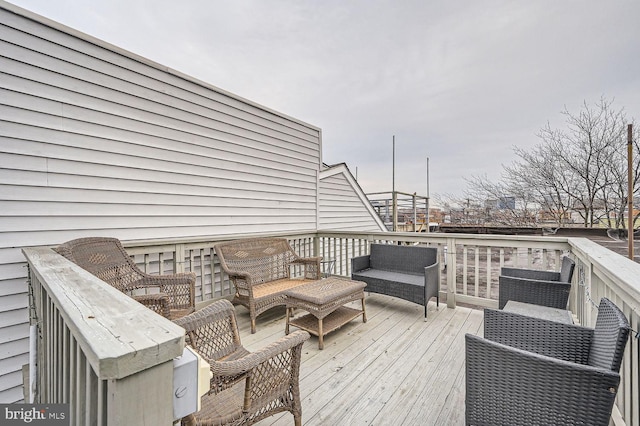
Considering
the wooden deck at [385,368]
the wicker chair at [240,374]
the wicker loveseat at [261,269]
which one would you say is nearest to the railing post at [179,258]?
the wicker loveseat at [261,269]

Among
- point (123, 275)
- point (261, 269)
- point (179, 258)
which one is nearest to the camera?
point (123, 275)

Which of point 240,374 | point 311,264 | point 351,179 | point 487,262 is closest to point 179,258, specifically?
point 311,264

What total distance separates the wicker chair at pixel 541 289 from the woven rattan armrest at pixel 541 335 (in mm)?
1064

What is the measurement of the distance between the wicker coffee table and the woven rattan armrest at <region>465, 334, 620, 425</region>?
162cm

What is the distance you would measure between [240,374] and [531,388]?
1268 mm

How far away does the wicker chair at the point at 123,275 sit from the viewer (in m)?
2.61

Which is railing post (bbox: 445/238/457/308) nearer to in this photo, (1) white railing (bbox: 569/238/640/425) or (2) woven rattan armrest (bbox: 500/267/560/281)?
(2) woven rattan armrest (bbox: 500/267/560/281)

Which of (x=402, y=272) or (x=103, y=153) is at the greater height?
(x=103, y=153)

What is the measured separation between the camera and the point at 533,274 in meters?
2.83

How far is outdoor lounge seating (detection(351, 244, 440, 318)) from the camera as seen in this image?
3.41 metres

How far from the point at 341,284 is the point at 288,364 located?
187cm

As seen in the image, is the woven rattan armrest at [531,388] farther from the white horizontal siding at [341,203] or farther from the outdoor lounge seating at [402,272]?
the white horizontal siding at [341,203]

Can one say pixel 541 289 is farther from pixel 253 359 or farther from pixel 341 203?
pixel 341 203

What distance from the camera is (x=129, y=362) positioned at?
21.2 inches
